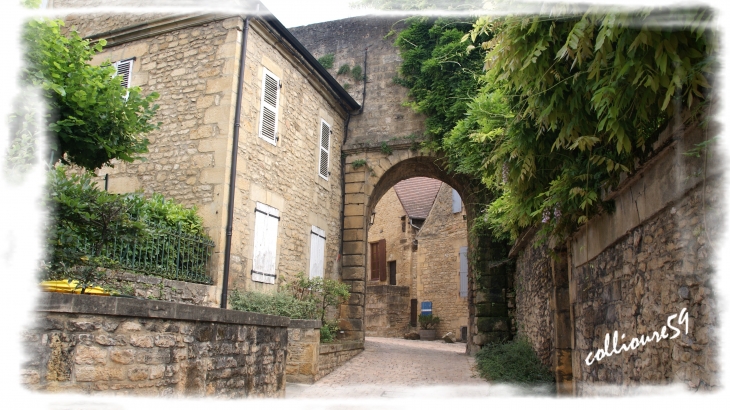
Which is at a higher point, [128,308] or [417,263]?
[417,263]

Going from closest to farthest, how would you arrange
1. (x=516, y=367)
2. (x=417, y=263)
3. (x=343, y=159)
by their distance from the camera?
(x=516, y=367)
(x=343, y=159)
(x=417, y=263)

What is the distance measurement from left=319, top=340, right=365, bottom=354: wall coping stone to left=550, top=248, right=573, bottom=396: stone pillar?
4067 millimetres

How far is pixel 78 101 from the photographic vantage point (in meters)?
5.29

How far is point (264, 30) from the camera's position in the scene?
9516 mm

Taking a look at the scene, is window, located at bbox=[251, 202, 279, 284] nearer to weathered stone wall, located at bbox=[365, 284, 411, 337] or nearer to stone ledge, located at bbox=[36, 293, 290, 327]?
stone ledge, located at bbox=[36, 293, 290, 327]

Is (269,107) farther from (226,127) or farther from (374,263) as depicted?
(374,263)

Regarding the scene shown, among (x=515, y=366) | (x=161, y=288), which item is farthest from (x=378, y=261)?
(x=161, y=288)

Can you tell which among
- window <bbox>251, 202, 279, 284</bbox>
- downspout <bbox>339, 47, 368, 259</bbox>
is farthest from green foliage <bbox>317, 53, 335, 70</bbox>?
window <bbox>251, 202, 279, 284</bbox>

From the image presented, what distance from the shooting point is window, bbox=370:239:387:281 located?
24391 millimetres

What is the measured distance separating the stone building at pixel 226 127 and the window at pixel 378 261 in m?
13.7

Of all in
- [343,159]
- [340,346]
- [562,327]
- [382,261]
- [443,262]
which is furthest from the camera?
[382,261]

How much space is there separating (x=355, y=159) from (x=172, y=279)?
21.6 feet

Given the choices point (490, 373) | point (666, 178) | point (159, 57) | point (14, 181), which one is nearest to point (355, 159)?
point (159, 57)

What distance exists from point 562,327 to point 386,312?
15.6m
